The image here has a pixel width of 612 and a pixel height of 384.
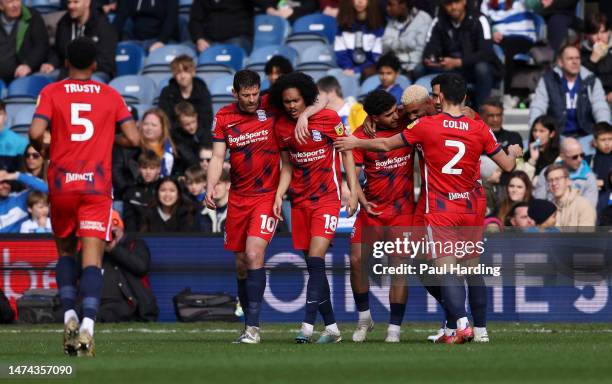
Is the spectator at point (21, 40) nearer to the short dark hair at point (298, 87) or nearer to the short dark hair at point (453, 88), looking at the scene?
the short dark hair at point (298, 87)

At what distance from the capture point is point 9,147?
61.2ft

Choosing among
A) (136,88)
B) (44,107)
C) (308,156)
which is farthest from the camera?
(136,88)

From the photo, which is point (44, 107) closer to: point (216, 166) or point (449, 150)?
point (216, 166)

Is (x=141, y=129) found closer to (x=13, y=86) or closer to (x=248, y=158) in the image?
(x=13, y=86)

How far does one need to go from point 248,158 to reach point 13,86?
9.49 metres

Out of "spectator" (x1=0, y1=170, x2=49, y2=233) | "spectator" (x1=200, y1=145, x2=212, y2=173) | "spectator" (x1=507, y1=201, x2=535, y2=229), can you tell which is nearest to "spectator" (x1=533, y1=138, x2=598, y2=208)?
"spectator" (x1=507, y1=201, x2=535, y2=229)

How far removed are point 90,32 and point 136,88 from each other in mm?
1164

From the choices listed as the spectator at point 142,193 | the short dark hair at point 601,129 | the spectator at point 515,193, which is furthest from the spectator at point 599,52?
the spectator at point 142,193

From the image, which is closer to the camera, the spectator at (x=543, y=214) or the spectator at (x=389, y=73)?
the spectator at (x=543, y=214)

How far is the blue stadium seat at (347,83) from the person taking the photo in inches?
763

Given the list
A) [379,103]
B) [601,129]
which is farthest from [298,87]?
[601,129]

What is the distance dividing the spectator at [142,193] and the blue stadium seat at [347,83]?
310 centimetres

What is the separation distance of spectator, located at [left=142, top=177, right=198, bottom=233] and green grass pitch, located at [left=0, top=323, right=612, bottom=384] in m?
3.20

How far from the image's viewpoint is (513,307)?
15891mm
